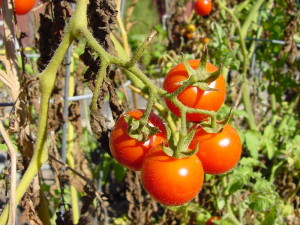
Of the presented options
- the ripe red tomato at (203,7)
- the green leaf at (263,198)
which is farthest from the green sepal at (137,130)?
the ripe red tomato at (203,7)

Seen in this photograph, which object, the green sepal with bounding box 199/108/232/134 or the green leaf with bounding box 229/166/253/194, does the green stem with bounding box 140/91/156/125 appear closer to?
the green sepal with bounding box 199/108/232/134

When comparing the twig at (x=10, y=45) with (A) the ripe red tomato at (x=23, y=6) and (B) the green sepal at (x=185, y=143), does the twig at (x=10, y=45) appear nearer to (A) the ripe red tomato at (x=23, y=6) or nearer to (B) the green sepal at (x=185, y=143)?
(A) the ripe red tomato at (x=23, y=6)

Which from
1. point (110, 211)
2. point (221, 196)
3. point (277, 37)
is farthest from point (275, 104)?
point (110, 211)

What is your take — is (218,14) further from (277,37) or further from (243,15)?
(277,37)

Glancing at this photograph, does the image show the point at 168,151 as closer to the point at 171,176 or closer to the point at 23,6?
the point at 171,176

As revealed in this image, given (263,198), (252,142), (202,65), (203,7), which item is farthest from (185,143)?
(203,7)
